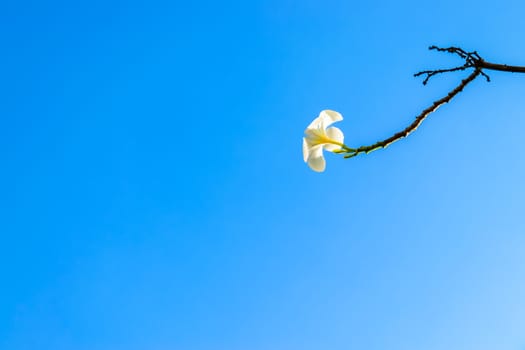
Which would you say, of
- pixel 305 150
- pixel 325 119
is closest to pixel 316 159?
pixel 305 150

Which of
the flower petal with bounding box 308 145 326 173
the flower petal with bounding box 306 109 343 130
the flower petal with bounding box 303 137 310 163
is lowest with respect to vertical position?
the flower petal with bounding box 308 145 326 173

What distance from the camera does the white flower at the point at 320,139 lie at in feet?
7.34

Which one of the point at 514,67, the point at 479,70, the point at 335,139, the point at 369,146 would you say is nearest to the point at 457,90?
the point at 479,70

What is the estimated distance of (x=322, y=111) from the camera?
2.34 metres

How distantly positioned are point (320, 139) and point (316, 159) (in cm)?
10

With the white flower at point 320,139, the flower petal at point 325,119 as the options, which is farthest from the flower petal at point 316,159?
the flower petal at point 325,119

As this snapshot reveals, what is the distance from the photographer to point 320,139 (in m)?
2.28

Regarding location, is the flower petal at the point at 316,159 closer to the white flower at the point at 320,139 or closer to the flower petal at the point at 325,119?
the white flower at the point at 320,139

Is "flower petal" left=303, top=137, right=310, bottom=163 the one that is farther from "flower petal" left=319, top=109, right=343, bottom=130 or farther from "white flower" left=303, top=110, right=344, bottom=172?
"flower petal" left=319, top=109, right=343, bottom=130

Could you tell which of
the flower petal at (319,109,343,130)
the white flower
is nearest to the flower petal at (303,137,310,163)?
the white flower

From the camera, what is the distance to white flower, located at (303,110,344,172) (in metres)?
2.24

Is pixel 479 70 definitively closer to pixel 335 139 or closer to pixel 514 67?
pixel 514 67

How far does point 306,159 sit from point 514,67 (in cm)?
92

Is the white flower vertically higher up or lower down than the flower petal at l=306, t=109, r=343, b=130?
lower down
